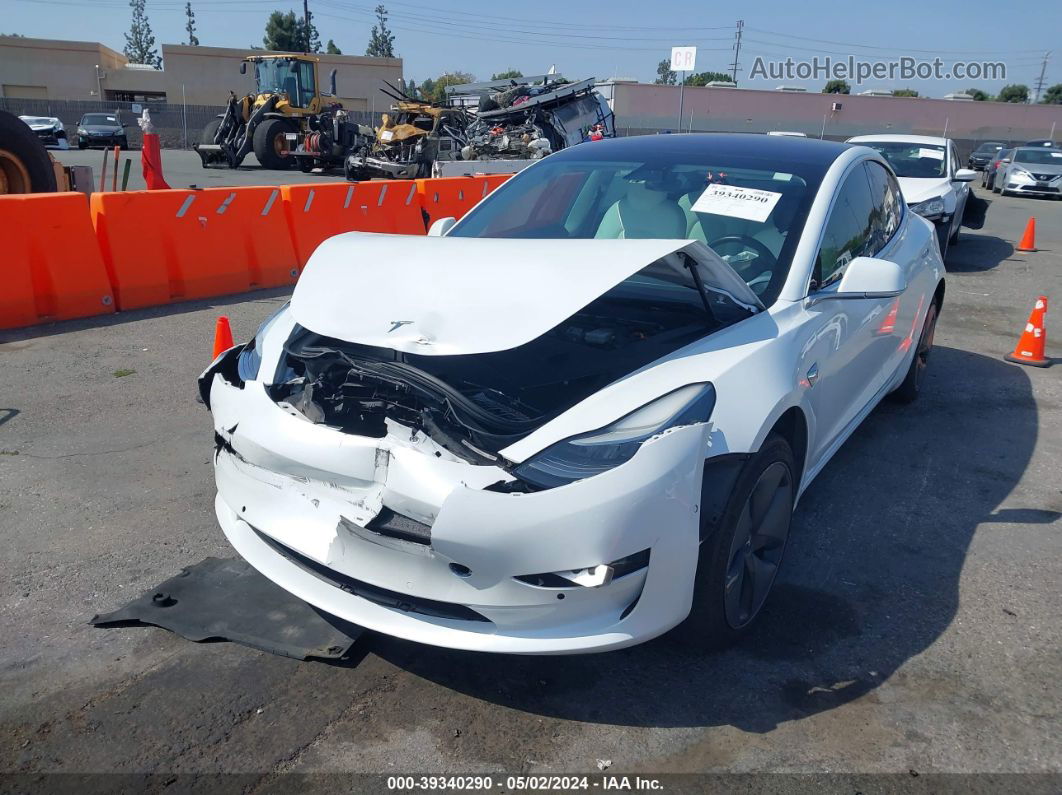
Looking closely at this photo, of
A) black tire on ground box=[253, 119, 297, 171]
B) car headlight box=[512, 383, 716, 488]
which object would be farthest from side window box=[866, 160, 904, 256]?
black tire on ground box=[253, 119, 297, 171]

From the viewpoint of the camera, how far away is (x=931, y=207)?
10.8 m

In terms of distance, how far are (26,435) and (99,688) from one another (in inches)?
108

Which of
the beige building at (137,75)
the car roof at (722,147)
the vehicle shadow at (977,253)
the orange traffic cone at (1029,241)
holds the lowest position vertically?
the vehicle shadow at (977,253)

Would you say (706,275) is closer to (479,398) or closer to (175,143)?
(479,398)

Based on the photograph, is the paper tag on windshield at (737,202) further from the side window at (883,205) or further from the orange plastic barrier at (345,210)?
the orange plastic barrier at (345,210)

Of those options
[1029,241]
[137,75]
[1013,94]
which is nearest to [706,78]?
[1013,94]

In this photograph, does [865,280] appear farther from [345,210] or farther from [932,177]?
[932,177]

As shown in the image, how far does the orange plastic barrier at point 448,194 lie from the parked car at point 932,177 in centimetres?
540

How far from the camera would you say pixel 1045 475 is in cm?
486

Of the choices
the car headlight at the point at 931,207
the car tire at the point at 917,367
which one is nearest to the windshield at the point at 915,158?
the car headlight at the point at 931,207

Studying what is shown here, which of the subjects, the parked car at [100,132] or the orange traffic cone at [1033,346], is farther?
the parked car at [100,132]

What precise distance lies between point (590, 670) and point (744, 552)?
2.22 feet

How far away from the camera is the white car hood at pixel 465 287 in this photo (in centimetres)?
277

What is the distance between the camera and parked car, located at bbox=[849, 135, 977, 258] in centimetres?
1092
